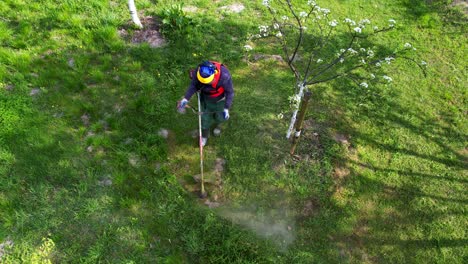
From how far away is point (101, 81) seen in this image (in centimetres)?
689

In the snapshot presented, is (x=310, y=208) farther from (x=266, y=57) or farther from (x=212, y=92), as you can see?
(x=266, y=57)

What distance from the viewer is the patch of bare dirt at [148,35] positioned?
7.83 meters

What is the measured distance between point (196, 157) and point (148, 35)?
408cm

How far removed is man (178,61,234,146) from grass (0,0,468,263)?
0.56m

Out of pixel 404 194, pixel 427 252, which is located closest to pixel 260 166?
pixel 404 194

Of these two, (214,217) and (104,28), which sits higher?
(104,28)

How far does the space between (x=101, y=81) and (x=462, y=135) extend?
849 centimetres

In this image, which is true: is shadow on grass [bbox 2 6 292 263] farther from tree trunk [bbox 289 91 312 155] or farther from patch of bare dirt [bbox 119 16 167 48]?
tree trunk [bbox 289 91 312 155]

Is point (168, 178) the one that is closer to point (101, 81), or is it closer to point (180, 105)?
point (180, 105)

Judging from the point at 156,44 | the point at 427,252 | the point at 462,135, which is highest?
the point at 156,44

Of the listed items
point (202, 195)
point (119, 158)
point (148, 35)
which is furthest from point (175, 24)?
point (202, 195)

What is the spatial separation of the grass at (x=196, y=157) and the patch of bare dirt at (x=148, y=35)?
9.5 inches

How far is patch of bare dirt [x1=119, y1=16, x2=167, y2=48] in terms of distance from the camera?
783 cm

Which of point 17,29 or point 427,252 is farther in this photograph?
point 17,29
